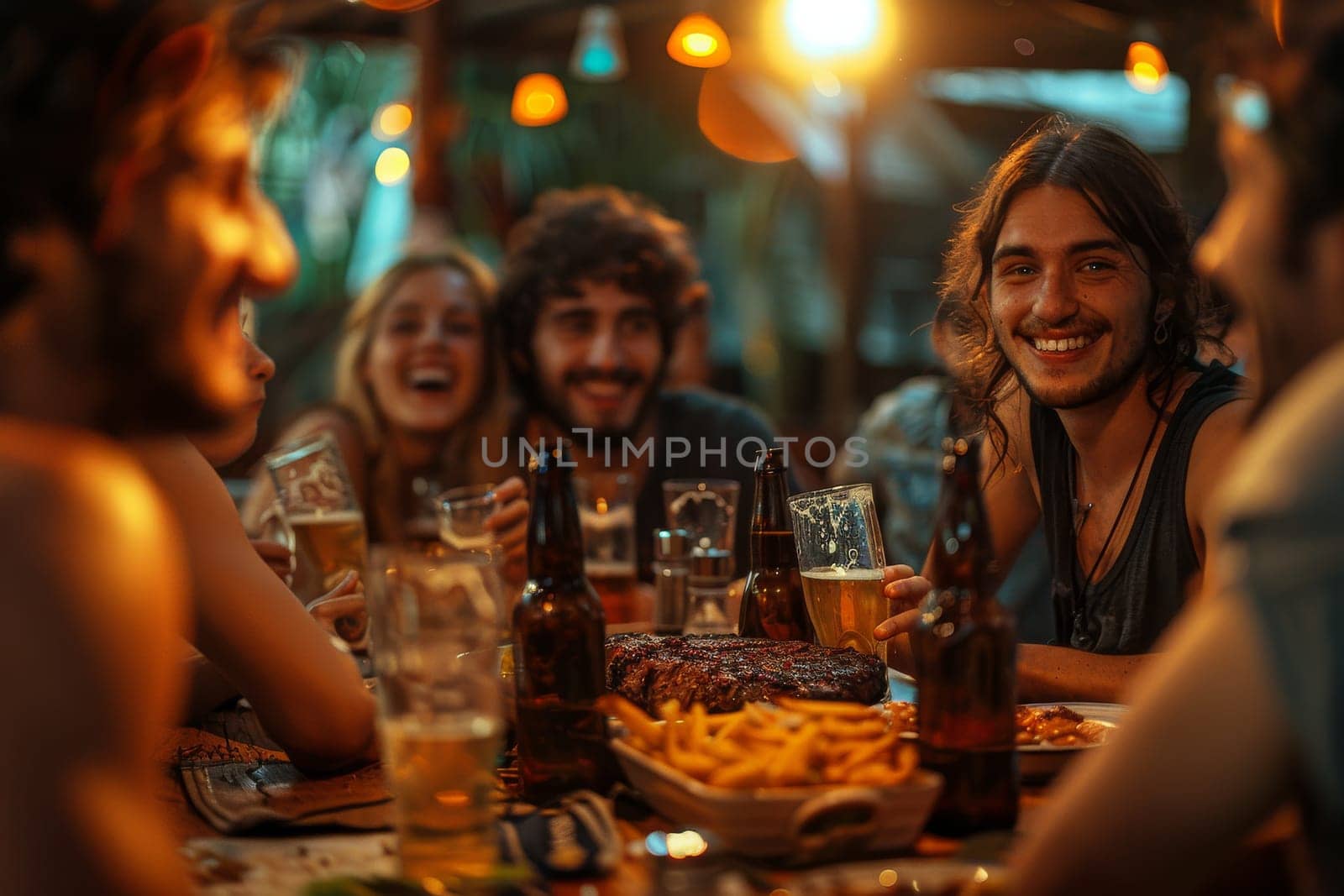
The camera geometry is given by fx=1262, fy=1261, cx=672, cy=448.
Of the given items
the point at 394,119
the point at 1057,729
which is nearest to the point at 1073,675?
the point at 1057,729

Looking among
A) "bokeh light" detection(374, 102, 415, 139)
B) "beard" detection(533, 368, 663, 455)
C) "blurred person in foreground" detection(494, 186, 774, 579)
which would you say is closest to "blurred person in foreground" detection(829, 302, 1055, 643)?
"blurred person in foreground" detection(494, 186, 774, 579)

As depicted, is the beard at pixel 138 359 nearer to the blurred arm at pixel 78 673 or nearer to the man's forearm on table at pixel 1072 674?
the blurred arm at pixel 78 673

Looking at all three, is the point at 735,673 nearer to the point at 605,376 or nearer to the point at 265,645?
the point at 265,645

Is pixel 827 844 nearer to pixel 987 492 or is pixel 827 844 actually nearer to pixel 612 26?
pixel 987 492

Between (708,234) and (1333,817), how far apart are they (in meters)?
10.8

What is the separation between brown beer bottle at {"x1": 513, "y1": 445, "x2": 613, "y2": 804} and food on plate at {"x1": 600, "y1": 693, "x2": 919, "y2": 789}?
0.09 metres

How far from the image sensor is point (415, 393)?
398cm

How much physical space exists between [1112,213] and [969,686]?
140cm

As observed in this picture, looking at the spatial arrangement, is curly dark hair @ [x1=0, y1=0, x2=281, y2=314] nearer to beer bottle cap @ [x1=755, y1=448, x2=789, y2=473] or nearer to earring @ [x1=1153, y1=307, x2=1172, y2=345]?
beer bottle cap @ [x1=755, y1=448, x2=789, y2=473]

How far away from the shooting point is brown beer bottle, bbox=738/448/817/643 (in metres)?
1.96

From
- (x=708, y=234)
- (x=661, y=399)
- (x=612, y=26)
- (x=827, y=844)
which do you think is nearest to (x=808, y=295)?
(x=708, y=234)

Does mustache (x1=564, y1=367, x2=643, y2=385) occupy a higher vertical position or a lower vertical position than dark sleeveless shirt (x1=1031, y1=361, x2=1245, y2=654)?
higher

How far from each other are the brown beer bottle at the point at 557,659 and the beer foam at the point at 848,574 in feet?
1.63

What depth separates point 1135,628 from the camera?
2.37m
